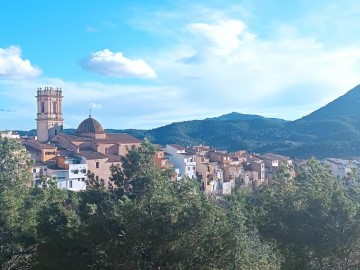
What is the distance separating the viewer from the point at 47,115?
6350 cm

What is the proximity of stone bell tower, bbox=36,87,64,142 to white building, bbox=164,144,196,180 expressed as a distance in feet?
57.9

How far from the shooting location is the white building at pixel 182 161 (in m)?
54.1

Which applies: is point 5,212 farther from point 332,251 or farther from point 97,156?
point 97,156

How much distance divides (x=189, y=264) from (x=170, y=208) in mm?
1803

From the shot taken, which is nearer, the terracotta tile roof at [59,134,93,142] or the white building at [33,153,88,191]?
the white building at [33,153,88,191]

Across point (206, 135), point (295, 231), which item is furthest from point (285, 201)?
point (206, 135)

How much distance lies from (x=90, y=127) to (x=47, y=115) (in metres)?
8.40

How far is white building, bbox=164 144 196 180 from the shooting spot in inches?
2131

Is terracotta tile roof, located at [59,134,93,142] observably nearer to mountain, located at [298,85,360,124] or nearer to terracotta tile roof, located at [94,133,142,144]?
terracotta tile roof, located at [94,133,142,144]

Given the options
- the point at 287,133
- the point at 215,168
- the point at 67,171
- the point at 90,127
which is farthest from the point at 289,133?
the point at 67,171

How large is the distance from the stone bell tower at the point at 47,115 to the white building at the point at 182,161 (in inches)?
695

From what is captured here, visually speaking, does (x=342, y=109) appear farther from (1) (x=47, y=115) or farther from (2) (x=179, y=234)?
(2) (x=179, y=234)

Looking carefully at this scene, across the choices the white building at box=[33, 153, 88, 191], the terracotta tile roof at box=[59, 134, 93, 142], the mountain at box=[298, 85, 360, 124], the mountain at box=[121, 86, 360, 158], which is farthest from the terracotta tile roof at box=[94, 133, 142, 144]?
the mountain at box=[298, 85, 360, 124]

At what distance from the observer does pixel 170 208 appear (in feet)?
48.3
